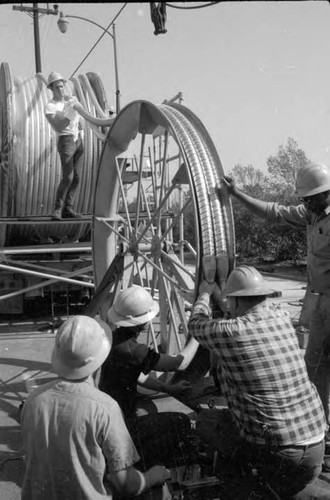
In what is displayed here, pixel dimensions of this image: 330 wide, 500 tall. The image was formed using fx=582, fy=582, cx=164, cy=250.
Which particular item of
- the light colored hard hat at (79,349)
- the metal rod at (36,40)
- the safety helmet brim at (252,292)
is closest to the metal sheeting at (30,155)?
the safety helmet brim at (252,292)

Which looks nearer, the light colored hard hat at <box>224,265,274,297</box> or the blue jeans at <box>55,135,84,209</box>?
the light colored hard hat at <box>224,265,274,297</box>

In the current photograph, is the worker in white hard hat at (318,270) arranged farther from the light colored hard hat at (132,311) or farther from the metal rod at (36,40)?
the metal rod at (36,40)

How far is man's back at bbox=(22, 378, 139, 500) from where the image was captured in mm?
2406

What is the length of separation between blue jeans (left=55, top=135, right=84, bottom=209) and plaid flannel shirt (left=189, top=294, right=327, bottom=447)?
584 cm

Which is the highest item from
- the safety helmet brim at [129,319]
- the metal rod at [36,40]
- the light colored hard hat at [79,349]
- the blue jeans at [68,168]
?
the metal rod at [36,40]

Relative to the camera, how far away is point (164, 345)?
6.26 metres

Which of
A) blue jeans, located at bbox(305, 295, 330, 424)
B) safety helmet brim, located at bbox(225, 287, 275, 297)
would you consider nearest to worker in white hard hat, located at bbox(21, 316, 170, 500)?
safety helmet brim, located at bbox(225, 287, 275, 297)

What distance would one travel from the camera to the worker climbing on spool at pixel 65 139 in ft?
26.9

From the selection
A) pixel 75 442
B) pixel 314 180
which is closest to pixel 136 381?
pixel 75 442

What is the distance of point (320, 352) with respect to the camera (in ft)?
13.9

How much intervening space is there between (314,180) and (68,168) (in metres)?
5.23

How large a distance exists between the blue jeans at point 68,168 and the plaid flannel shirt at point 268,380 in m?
5.84

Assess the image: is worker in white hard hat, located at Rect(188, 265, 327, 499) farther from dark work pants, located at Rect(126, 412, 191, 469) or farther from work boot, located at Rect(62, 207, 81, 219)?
work boot, located at Rect(62, 207, 81, 219)

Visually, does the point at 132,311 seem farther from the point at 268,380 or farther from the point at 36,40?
the point at 36,40
